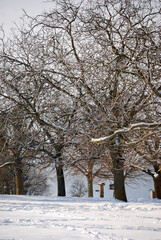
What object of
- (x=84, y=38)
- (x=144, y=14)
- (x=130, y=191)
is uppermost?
(x=144, y=14)

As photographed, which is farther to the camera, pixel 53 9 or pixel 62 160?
pixel 62 160

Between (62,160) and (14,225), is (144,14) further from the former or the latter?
(62,160)

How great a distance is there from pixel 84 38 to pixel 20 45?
3.57 m

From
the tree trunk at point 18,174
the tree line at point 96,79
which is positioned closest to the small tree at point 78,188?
the tree trunk at point 18,174

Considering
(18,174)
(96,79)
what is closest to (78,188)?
(18,174)

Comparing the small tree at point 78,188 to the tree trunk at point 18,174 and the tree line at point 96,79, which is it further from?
the tree line at point 96,79

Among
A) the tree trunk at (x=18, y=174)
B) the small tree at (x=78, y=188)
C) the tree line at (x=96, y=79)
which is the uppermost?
the tree line at (x=96, y=79)

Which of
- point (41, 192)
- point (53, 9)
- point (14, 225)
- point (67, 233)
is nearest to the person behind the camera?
point (67, 233)

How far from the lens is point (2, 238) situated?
3.67 m

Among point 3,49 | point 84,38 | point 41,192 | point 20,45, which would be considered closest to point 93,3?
point 84,38

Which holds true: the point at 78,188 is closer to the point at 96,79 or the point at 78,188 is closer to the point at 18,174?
the point at 18,174

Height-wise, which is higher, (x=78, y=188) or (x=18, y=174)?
(x=18, y=174)

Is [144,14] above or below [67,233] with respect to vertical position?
above

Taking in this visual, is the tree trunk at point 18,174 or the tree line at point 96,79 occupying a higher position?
the tree line at point 96,79
